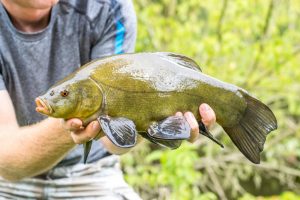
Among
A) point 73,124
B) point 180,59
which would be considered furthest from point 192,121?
point 73,124

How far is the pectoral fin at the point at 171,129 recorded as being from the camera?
4.83 ft

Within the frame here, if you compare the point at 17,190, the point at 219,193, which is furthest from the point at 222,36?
the point at 17,190

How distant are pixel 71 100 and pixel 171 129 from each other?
0.25 meters

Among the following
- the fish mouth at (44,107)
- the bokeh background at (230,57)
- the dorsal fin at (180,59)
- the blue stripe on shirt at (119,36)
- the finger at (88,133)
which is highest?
the dorsal fin at (180,59)

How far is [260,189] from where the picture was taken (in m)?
5.77

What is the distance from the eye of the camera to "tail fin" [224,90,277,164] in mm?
1651

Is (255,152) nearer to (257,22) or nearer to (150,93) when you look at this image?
(150,93)

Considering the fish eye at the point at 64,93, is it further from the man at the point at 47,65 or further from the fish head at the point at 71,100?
the man at the point at 47,65

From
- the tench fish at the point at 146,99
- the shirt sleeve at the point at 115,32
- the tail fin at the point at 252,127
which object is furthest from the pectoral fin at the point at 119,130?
the shirt sleeve at the point at 115,32

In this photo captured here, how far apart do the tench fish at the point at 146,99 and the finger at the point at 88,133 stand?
0.02m

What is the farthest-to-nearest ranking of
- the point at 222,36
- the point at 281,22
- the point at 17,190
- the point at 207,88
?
the point at 281,22 → the point at 222,36 → the point at 17,190 → the point at 207,88

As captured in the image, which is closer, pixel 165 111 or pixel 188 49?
pixel 165 111

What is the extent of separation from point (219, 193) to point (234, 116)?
2.47m

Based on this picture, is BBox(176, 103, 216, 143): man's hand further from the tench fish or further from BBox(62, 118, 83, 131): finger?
BBox(62, 118, 83, 131): finger
